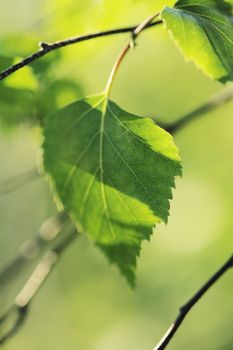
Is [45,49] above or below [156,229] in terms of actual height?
above

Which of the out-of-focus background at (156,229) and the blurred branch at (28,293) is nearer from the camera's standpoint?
the blurred branch at (28,293)

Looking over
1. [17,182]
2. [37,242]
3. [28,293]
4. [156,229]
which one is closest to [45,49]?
[28,293]

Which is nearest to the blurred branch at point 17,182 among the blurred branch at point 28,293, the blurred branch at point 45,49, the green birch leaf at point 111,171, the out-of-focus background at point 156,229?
the out-of-focus background at point 156,229

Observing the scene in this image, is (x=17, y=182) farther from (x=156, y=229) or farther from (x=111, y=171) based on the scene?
(x=156, y=229)

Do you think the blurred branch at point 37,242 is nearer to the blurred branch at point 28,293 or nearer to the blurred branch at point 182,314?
the blurred branch at point 28,293

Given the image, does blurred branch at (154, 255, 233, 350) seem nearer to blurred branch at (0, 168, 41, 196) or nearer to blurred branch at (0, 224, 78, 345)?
blurred branch at (0, 224, 78, 345)

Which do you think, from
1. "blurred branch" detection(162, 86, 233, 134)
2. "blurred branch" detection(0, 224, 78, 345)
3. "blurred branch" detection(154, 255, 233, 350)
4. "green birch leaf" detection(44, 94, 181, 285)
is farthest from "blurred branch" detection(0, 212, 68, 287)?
"blurred branch" detection(154, 255, 233, 350)
